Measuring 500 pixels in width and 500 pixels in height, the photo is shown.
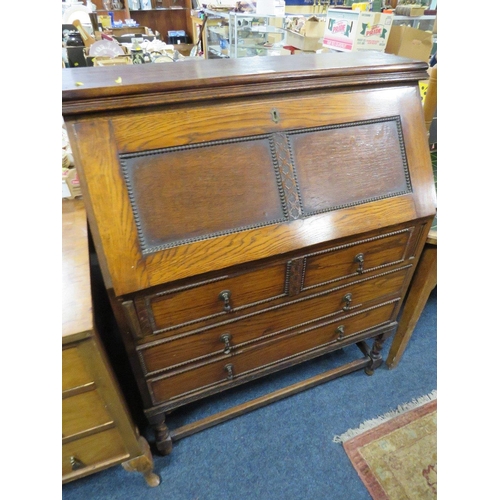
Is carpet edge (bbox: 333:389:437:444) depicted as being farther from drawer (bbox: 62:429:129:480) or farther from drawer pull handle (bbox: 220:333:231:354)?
drawer (bbox: 62:429:129:480)

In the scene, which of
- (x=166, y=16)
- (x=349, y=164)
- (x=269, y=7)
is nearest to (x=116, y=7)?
(x=166, y=16)

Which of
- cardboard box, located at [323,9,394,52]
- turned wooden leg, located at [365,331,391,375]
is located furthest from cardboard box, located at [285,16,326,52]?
turned wooden leg, located at [365,331,391,375]

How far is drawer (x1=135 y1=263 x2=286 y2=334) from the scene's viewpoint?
2.70 feet

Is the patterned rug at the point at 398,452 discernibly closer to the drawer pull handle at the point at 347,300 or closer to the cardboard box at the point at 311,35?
the drawer pull handle at the point at 347,300

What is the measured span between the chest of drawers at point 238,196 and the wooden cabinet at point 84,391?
0.09 metres

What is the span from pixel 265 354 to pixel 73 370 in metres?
0.59

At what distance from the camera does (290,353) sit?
3.93 ft

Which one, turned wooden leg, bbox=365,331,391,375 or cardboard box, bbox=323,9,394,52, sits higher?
cardboard box, bbox=323,9,394,52

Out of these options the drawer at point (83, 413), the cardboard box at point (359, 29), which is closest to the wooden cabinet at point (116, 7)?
the cardboard box at point (359, 29)

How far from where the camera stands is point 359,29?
135 cm

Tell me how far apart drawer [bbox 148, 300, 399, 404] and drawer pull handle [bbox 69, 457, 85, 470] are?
25cm

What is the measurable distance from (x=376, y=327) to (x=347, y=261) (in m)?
0.45

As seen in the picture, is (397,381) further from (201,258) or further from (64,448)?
(64,448)

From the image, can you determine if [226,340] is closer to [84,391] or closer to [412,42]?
[84,391]
